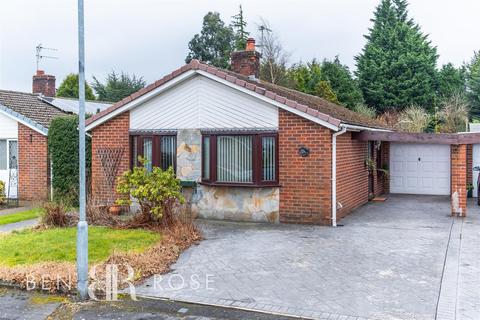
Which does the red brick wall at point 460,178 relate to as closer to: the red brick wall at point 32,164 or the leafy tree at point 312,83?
the red brick wall at point 32,164

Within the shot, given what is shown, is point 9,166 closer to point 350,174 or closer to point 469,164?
point 350,174

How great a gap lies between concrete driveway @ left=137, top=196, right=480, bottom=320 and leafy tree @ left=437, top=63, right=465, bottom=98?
2652cm


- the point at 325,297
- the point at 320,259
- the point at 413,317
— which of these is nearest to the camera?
the point at 413,317

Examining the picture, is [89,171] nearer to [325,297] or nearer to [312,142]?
[312,142]

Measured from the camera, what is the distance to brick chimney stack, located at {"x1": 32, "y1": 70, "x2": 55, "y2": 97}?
→ 21.9m

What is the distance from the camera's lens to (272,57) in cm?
3769

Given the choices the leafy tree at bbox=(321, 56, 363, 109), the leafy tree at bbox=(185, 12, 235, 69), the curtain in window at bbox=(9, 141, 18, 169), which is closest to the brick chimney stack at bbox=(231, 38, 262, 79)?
the curtain in window at bbox=(9, 141, 18, 169)

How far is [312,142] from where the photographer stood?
1177cm

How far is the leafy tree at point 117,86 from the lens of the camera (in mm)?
41375

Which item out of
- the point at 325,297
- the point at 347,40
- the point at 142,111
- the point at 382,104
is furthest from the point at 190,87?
the point at 347,40

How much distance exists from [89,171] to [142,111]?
141 inches

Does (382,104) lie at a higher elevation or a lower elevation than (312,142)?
higher

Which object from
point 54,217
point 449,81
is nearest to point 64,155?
point 54,217

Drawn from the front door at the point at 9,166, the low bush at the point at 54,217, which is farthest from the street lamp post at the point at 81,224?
the front door at the point at 9,166
